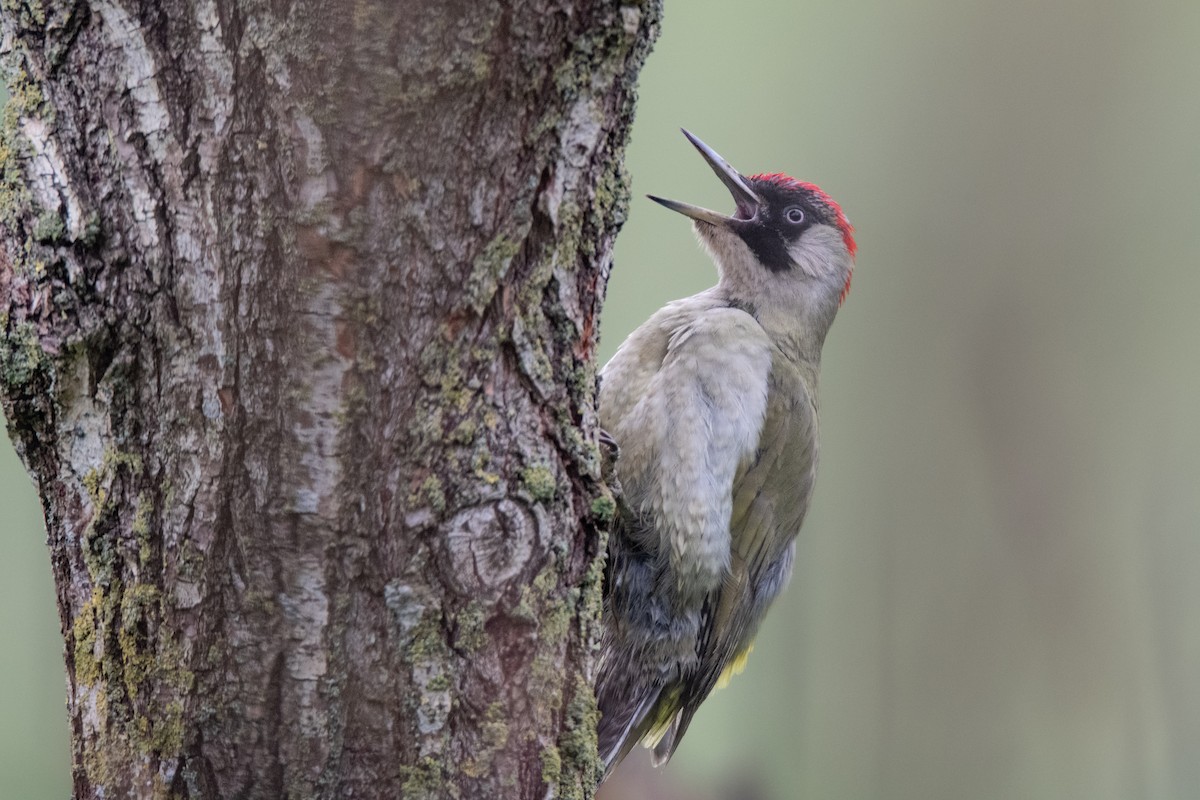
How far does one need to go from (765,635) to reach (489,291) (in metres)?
2.91

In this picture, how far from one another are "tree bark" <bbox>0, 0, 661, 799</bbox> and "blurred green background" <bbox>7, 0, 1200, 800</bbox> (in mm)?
2234

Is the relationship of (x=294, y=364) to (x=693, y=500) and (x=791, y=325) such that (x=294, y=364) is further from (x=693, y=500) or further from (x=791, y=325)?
(x=791, y=325)

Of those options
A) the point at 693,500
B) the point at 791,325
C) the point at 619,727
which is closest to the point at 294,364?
the point at 693,500

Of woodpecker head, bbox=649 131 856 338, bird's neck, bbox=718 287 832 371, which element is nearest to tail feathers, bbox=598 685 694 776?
bird's neck, bbox=718 287 832 371

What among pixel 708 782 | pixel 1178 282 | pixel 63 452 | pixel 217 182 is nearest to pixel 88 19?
pixel 217 182

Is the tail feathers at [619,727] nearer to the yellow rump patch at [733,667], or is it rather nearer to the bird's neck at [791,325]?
the yellow rump patch at [733,667]

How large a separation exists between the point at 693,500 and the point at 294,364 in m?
1.37

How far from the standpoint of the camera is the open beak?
9.14 ft

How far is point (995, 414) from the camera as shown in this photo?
11.8ft

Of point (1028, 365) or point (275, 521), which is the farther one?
point (1028, 365)

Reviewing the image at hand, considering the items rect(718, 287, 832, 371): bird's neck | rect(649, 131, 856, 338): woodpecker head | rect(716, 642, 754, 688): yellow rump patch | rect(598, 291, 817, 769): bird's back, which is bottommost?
rect(716, 642, 754, 688): yellow rump patch

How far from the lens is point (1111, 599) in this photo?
11.5 ft

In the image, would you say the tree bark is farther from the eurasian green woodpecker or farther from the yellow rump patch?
the yellow rump patch

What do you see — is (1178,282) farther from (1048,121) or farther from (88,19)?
(88,19)
